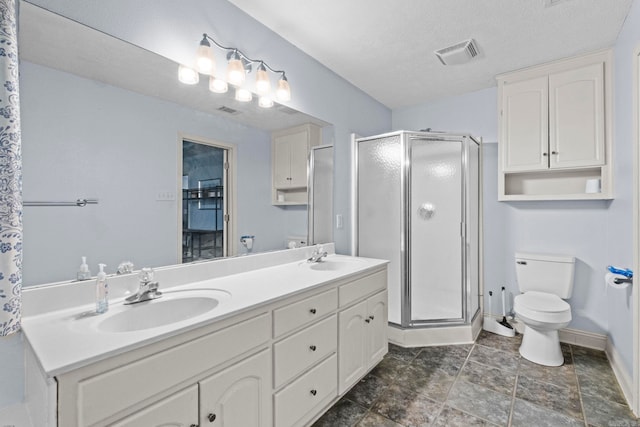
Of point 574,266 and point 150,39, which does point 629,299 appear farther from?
point 150,39

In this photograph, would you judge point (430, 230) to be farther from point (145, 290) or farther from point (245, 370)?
point (145, 290)

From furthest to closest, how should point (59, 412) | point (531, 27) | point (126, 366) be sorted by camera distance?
point (531, 27), point (126, 366), point (59, 412)

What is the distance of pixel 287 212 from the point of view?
2156 mm

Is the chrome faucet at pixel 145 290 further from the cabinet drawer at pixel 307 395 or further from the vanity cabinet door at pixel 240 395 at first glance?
the cabinet drawer at pixel 307 395

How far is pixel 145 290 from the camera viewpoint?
1.28 m

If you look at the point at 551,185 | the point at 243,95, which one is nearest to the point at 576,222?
the point at 551,185

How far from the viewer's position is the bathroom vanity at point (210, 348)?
0.82 m

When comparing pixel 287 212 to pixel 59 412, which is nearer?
pixel 59 412

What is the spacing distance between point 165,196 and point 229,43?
0.99 meters

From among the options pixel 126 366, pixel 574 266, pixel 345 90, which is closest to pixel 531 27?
pixel 345 90

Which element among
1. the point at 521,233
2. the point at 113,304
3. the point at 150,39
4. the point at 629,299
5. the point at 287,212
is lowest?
the point at 629,299

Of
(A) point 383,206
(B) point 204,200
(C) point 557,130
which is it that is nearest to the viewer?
(B) point 204,200

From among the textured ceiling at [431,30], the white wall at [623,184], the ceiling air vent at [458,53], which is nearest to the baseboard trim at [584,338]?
the white wall at [623,184]

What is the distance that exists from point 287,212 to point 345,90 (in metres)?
1.36
